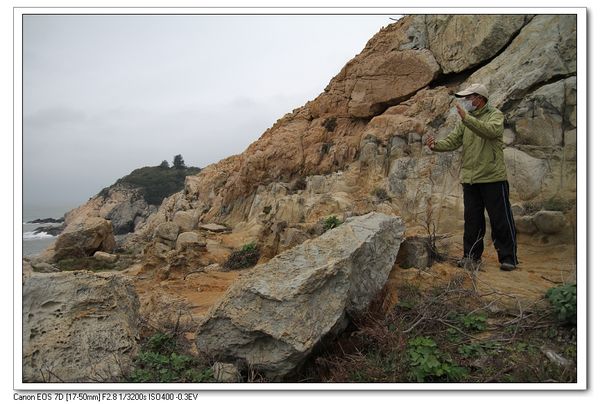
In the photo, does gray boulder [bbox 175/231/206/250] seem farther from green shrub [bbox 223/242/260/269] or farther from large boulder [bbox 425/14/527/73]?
large boulder [bbox 425/14/527/73]

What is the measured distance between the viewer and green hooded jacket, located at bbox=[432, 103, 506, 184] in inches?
168

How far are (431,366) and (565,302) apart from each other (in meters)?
1.14

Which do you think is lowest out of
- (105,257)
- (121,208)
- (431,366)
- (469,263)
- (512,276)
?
(105,257)

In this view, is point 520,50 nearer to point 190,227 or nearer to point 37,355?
point 37,355

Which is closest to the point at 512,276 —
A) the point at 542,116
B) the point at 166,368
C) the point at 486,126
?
the point at 486,126

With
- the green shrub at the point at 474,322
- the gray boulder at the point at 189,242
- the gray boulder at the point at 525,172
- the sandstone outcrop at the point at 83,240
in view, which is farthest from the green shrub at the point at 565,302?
the sandstone outcrop at the point at 83,240

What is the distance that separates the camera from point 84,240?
12617mm

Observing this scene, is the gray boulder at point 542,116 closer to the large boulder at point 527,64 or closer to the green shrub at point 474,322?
the large boulder at point 527,64

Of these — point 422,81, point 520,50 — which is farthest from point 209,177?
point 520,50

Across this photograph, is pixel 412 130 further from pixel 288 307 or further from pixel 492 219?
pixel 288 307

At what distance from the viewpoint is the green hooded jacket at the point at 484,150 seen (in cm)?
427

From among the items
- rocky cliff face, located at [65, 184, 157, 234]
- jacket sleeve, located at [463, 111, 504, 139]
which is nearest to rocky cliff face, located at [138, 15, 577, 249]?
jacket sleeve, located at [463, 111, 504, 139]

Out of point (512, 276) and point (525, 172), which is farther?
point (525, 172)
